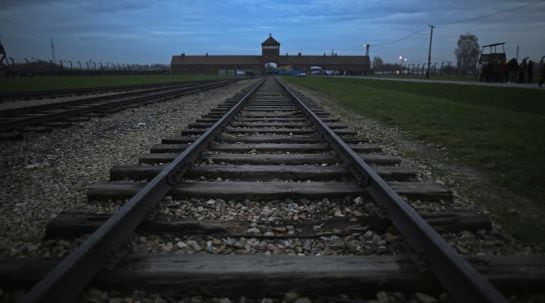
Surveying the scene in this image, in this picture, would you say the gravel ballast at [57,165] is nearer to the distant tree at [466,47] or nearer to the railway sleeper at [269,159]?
the railway sleeper at [269,159]

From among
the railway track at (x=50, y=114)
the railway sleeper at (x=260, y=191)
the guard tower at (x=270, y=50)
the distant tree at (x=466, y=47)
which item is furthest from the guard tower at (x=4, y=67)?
the distant tree at (x=466, y=47)

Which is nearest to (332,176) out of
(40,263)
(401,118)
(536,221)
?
(536,221)

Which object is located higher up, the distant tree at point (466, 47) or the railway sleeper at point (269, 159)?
the distant tree at point (466, 47)

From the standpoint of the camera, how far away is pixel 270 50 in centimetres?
12175

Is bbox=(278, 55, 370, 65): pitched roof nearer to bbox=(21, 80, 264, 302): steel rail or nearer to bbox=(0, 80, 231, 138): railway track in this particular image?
bbox=(0, 80, 231, 138): railway track

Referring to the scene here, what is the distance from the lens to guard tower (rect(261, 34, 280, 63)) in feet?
389

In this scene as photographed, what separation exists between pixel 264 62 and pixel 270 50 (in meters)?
7.59

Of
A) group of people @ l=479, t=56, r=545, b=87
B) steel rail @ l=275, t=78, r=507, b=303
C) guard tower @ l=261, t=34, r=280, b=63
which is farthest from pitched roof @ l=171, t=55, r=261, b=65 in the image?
steel rail @ l=275, t=78, r=507, b=303

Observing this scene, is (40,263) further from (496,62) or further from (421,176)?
(496,62)

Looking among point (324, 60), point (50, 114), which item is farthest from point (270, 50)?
point (50, 114)

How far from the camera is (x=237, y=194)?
343cm

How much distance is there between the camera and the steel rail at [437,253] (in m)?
1.74

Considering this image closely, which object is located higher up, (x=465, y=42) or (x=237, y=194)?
(x=465, y=42)

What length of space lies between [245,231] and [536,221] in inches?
101
